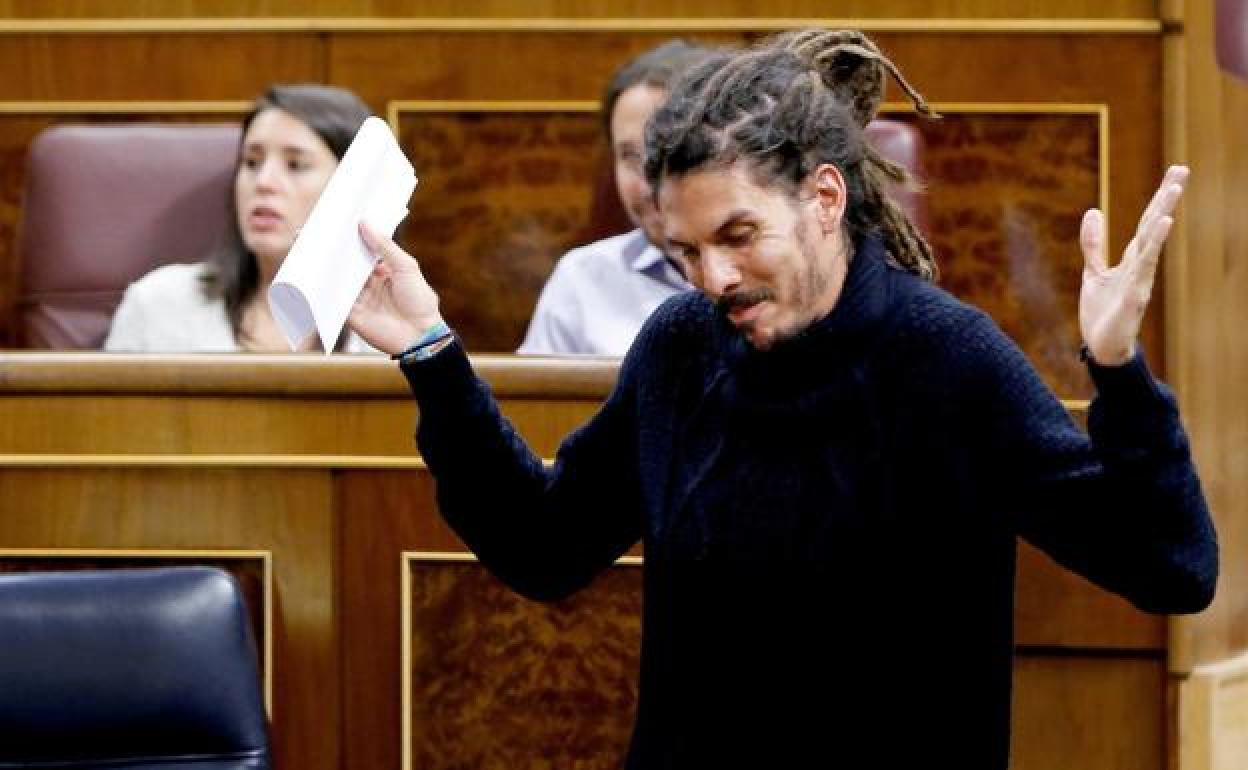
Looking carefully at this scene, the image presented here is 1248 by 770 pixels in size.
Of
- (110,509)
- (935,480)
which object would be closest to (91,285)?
(110,509)

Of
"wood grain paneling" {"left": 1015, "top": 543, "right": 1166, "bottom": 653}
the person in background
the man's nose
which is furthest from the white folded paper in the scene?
the person in background

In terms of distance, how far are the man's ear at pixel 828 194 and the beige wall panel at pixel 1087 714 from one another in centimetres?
42

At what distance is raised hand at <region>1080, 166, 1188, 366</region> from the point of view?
26.1 inches

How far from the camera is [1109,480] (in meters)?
0.67

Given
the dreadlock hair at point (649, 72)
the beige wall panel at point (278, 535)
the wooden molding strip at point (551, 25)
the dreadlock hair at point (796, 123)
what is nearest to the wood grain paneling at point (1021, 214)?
the wooden molding strip at point (551, 25)

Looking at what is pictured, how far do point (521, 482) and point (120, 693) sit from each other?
211mm

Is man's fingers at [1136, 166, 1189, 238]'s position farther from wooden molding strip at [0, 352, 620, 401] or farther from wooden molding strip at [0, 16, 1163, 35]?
wooden molding strip at [0, 16, 1163, 35]

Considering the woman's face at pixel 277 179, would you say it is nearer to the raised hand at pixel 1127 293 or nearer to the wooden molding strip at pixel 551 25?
the wooden molding strip at pixel 551 25

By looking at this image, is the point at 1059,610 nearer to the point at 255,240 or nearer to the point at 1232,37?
the point at 1232,37

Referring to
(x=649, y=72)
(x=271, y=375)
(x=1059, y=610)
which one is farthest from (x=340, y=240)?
(x=649, y=72)

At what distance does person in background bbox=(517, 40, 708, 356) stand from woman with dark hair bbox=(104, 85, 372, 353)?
6.9 inches

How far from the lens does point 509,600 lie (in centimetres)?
108

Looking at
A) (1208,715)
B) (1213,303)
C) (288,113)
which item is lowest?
(1208,715)

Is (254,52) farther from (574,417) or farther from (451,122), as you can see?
(574,417)
